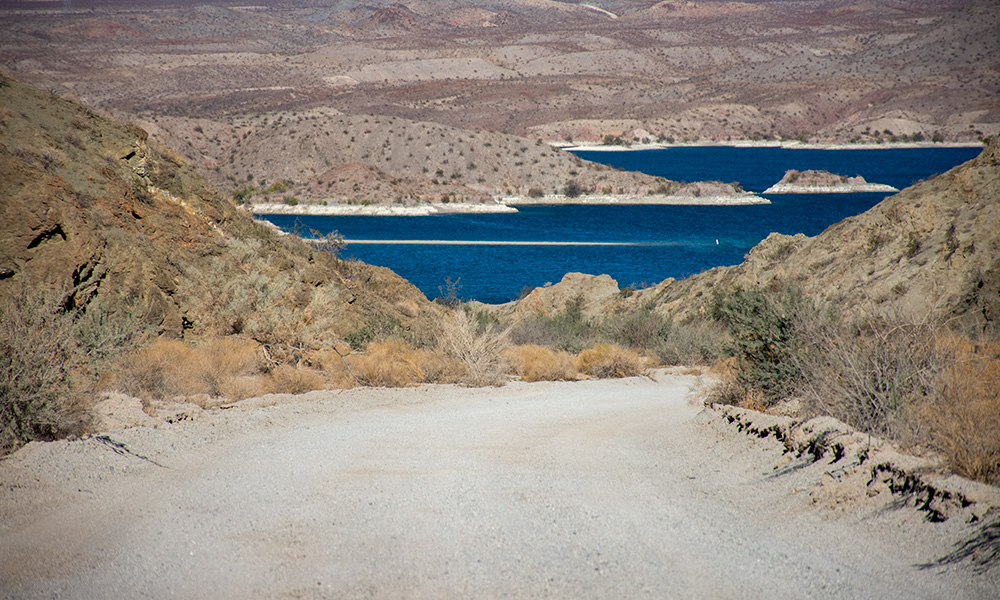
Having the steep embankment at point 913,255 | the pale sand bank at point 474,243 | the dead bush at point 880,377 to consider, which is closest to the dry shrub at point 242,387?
the dead bush at point 880,377

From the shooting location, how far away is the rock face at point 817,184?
129375mm

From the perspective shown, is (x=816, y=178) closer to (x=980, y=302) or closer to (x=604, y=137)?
(x=604, y=137)

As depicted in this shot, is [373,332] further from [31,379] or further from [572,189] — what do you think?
[572,189]

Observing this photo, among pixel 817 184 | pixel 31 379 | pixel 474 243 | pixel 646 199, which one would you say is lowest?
pixel 474 243

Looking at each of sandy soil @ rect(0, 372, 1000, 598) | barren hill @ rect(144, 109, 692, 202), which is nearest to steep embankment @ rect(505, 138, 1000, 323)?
sandy soil @ rect(0, 372, 1000, 598)

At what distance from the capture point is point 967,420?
17.6 ft

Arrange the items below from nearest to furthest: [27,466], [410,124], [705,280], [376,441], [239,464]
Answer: [27,466], [239,464], [376,441], [705,280], [410,124]

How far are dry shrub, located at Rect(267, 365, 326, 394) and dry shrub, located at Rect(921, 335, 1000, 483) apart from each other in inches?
301

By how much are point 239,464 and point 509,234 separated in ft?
296

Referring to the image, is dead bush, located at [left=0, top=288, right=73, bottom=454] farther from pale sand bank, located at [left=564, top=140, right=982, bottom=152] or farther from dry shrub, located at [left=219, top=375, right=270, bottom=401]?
pale sand bank, located at [left=564, top=140, right=982, bottom=152]

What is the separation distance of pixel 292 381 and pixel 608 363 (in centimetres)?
622

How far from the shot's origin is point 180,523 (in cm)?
550

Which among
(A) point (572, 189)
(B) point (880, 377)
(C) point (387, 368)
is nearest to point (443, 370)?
(C) point (387, 368)

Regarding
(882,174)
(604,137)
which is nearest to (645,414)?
(882,174)
